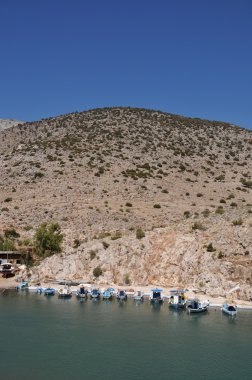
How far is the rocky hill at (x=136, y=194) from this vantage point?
53.1 metres

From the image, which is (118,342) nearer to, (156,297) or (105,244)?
(156,297)

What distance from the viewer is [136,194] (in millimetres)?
84312

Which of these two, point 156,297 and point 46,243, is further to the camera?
point 46,243

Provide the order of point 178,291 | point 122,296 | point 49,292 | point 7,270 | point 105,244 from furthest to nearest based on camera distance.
Result: point 7,270
point 105,244
point 49,292
point 178,291
point 122,296

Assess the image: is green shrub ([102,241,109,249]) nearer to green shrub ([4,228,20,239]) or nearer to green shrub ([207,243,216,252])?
green shrub ([207,243,216,252])

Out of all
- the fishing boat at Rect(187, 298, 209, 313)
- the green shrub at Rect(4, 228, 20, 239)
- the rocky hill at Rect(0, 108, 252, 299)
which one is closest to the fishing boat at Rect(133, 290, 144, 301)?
the rocky hill at Rect(0, 108, 252, 299)

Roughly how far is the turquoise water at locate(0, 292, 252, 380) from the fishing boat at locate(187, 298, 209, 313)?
0.84m

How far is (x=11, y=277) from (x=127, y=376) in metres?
33.6

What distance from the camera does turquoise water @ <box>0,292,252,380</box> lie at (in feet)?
94.4

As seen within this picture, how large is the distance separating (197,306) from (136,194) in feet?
141

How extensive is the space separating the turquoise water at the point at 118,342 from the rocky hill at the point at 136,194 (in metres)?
8.47

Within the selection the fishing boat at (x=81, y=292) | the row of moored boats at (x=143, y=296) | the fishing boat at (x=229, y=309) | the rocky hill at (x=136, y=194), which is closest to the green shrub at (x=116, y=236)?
the rocky hill at (x=136, y=194)

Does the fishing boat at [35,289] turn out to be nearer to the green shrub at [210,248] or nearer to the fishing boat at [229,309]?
the green shrub at [210,248]

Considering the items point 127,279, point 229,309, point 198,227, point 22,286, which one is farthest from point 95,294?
point 198,227
